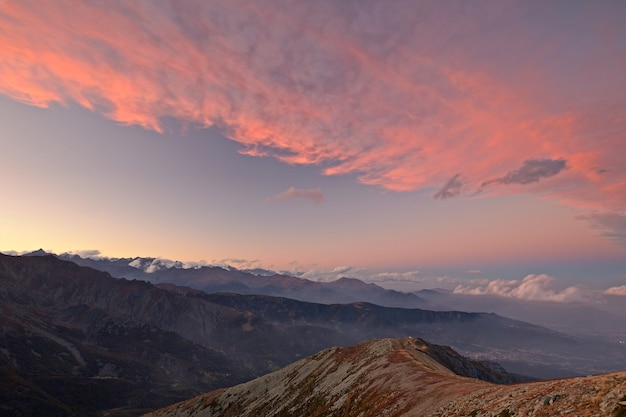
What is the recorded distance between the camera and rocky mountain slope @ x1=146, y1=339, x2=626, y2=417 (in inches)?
1059

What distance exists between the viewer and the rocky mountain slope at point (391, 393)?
26.9m

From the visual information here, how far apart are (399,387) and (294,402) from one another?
151ft

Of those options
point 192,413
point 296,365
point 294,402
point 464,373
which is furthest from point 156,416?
point 464,373

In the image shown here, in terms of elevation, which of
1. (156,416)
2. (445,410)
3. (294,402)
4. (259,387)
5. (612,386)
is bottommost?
(156,416)

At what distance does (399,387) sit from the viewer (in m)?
61.0

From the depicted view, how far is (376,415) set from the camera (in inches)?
2085

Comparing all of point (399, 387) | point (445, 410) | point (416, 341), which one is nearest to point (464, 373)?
point (416, 341)

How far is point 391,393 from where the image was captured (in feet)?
197

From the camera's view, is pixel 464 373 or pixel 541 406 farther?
pixel 464 373

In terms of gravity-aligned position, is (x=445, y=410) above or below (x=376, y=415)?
above

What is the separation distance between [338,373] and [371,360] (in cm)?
1292

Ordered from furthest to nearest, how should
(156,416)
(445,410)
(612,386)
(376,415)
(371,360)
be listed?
(156,416)
(371,360)
(376,415)
(445,410)
(612,386)

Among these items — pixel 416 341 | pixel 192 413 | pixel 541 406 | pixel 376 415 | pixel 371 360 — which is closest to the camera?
pixel 541 406

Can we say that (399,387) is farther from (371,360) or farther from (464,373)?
(464,373)
